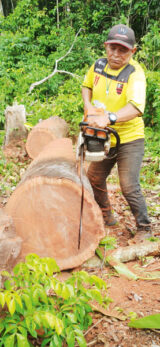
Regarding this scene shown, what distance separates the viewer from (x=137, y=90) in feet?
8.48

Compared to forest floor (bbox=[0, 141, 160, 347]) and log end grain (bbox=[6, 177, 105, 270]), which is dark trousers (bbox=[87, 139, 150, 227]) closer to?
forest floor (bbox=[0, 141, 160, 347])

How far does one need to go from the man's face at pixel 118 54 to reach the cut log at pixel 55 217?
3.84 ft

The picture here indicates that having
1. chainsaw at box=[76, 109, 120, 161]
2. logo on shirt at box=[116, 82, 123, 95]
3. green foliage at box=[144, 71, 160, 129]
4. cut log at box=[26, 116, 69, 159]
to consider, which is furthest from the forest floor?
green foliage at box=[144, 71, 160, 129]

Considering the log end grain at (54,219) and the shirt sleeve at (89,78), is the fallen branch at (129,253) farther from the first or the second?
the shirt sleeve at (89,78)

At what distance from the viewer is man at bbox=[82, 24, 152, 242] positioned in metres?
2.62

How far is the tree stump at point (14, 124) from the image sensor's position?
573 centimetres

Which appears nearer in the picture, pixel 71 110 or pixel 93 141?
pixel 93 141

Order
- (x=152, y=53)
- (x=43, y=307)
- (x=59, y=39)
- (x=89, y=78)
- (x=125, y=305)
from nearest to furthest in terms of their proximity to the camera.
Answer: (x=43, y=307) < (x=125, y=305) < (x=89, y=78) < (x=152, y=53) < (x=59, y=39)

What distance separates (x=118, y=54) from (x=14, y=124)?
11.1 feet

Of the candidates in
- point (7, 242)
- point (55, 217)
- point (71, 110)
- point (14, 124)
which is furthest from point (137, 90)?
point (71, 110)

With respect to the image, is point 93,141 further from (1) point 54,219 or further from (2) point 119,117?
(1) point 54,219

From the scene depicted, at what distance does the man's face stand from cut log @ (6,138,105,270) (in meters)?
1.17

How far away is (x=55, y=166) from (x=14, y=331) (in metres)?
1.39

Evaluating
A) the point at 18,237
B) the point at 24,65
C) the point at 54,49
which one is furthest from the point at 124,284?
the point at 54,49
